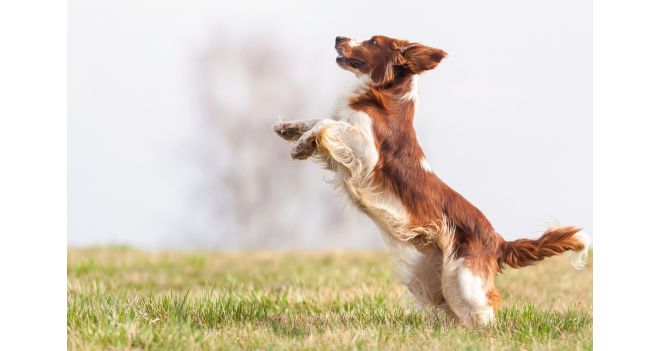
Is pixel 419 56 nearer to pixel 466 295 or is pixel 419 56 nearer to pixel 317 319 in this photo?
pixel 466 295

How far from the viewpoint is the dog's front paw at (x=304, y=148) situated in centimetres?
426

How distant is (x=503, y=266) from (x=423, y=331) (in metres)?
0.62

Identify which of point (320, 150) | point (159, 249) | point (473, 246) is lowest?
point (159, 249)

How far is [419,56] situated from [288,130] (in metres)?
0.82

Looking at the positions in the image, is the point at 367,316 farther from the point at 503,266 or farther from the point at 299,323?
the point at 503,266

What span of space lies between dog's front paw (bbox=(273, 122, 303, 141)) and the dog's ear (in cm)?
67

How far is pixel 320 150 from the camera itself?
14.0ft

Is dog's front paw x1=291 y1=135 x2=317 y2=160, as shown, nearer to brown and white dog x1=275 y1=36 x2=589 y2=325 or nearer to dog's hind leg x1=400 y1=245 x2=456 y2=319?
brown and white dog x1=275 y1=36 x2=589 y2=325

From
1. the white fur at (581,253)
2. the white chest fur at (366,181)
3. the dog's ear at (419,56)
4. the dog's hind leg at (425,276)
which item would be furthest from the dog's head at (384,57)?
the white fur at (581,253)

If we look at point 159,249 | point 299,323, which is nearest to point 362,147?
point 299,323

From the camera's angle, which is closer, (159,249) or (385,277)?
(385,277)

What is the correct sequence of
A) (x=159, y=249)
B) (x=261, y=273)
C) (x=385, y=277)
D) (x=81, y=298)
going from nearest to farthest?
1. (x=81, y=298)
2. (x=385, y=277)
3. (x=261, y=273)
4. (x=159, y=249)

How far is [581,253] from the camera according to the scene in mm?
4699

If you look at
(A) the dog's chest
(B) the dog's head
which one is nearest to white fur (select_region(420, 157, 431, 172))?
→ (A) the dog's chest
